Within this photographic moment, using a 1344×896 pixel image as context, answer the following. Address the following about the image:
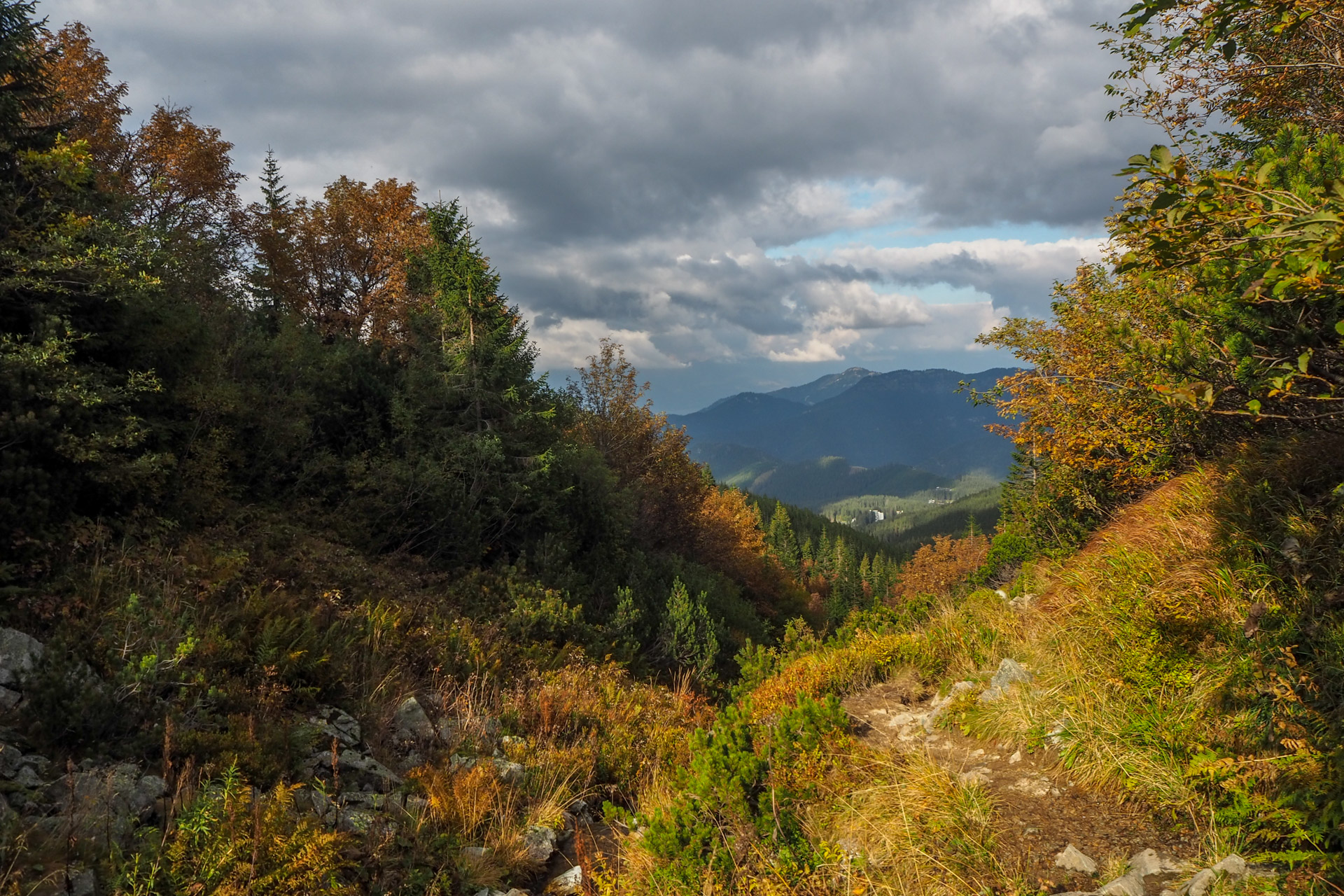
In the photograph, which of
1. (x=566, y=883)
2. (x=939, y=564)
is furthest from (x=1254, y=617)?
(x=939, y=564)

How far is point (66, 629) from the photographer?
237 inches

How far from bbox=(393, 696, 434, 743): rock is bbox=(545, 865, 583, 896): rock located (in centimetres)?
264

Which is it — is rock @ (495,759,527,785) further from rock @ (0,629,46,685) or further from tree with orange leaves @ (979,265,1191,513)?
tree with orange leaves @ (979,265,1191,513)

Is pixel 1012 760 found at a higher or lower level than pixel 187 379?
lower

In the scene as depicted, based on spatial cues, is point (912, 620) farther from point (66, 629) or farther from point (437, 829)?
point (66, 629)

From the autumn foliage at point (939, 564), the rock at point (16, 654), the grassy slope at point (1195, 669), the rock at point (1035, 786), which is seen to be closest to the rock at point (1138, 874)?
the grassy slope at point (1195, 669)

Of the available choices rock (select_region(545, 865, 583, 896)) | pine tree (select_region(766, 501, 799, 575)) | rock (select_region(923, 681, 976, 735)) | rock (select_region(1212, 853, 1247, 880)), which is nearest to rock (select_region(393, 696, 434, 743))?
rock (select_region(545, 865, 583, 896))

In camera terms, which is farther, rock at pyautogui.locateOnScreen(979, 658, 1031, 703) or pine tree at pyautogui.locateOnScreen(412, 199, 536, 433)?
pine tree at pyautogui.locateOnScreen(412, 199, 536, 433)

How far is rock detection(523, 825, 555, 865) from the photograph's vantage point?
518cm

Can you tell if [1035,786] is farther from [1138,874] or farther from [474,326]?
[474,326]

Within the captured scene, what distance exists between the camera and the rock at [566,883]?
15.5 ft

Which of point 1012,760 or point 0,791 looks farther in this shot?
point 1012,760

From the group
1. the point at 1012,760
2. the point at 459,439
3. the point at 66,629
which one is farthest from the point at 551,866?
the point at 459,439

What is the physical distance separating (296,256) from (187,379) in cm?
1520
